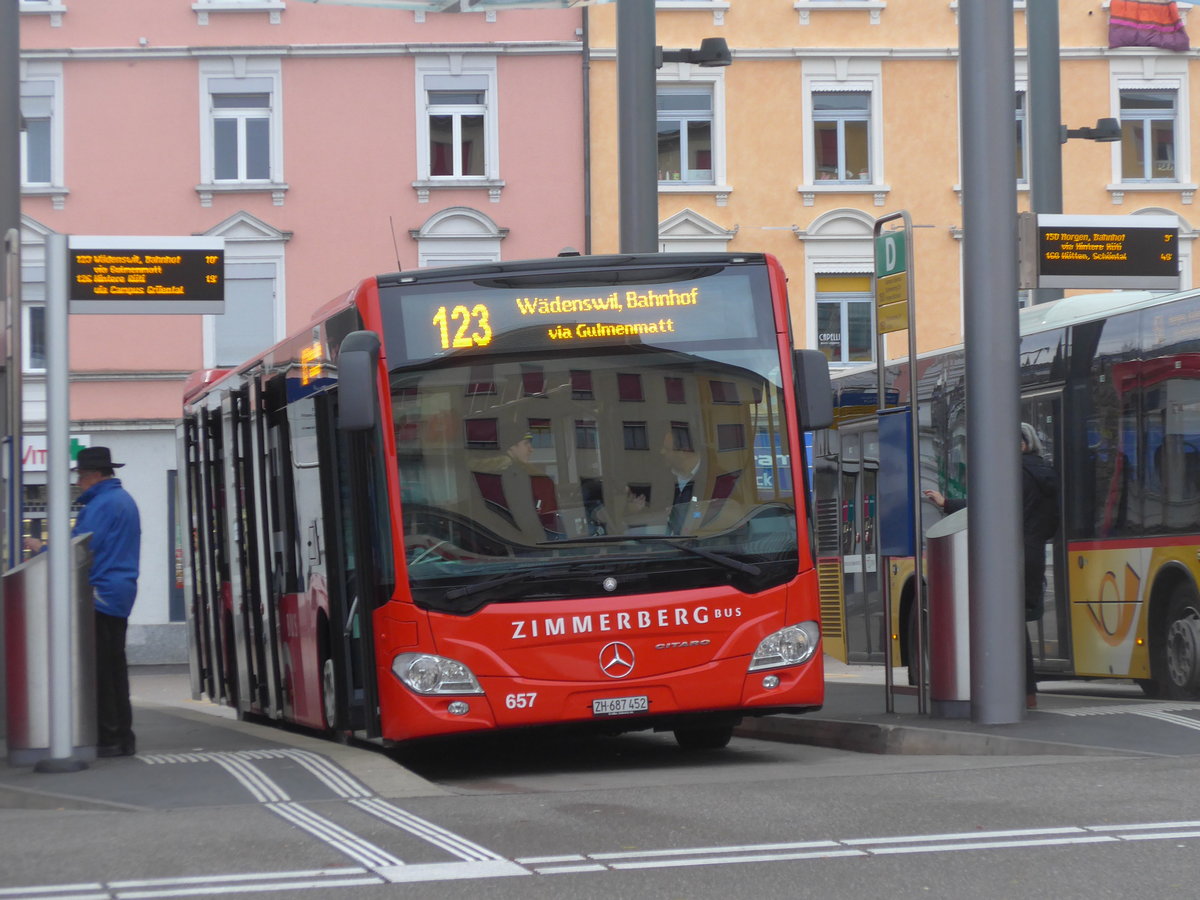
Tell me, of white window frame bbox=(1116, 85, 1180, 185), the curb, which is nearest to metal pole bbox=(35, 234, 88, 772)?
the curb

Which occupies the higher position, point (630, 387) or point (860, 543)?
point (630, 387)

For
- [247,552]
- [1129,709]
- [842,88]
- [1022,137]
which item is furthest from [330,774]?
[1022,137]

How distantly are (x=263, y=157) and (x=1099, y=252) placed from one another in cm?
2403

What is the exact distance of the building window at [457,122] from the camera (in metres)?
34.6

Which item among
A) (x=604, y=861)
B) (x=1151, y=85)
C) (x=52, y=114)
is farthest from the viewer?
(x=1151, y=85)

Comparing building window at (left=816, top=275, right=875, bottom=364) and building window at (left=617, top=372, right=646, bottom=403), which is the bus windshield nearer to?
building window at (left=617, top=372, right=646, bottom=403)

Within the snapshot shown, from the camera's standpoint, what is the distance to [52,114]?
34250mm

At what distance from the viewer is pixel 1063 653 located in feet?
49.4

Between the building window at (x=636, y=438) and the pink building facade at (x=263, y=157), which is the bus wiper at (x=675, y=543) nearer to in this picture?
the building window at (x=636, y=438)

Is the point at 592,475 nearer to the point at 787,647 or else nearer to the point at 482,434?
the point at 482,434

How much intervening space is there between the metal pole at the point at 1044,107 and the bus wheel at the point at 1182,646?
5.59 meters

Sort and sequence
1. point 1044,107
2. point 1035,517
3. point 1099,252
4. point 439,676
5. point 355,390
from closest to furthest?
1. point 355,390
2. point 439,676
3. point 1099,252
4. point 1035,517
5. point 1044,107

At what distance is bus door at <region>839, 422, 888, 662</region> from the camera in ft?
60.3

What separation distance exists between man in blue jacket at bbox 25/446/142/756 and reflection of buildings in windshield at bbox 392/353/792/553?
1.97 meters
